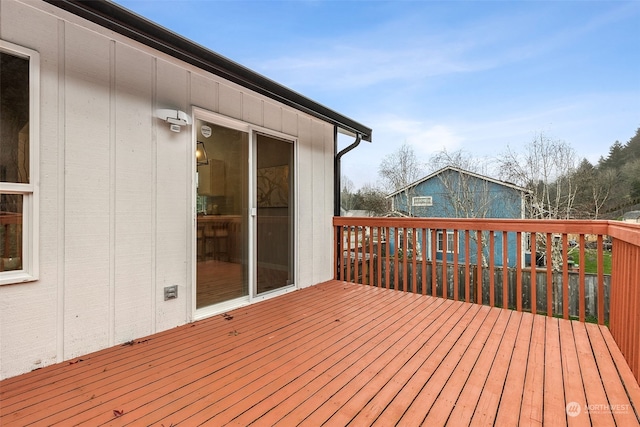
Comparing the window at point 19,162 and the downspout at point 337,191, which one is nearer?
the window at point 19,162

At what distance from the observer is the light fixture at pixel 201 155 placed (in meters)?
2.79

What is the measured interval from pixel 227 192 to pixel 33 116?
1.53m

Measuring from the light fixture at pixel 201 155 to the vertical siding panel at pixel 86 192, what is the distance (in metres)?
0.75

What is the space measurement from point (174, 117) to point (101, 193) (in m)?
0.85

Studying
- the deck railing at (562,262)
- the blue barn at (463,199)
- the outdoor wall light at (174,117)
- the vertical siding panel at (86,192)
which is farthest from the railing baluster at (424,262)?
the blue barn at (463,199)

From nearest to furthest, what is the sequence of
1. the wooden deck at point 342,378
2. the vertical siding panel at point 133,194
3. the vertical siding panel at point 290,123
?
the wooden deck at point 342,378, the vertical siding panel at point 133,194, the vertical siding panel at point 290,123

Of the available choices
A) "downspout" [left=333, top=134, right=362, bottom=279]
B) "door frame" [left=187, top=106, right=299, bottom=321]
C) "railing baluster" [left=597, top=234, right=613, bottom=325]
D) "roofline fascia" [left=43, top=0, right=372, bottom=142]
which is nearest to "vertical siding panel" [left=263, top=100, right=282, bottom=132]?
"door frame" [left=187, top=106, right=299, bottom=321]

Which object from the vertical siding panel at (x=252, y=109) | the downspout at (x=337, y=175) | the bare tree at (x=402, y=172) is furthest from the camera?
the bare tree at (x=402, y=172)

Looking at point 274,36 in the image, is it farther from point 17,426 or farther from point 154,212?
point 17,426

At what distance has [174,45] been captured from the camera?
6.93ft

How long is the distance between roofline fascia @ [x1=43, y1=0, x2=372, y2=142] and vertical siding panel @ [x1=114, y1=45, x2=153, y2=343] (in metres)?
0.39

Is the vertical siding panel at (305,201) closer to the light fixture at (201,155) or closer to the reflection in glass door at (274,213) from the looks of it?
the reflection in glass door at (274,213)

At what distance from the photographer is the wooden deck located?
1450mm

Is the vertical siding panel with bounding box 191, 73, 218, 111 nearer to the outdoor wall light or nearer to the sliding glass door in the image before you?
the sliding glass door
